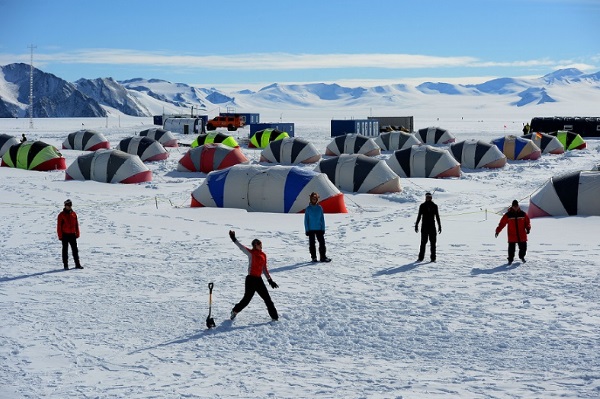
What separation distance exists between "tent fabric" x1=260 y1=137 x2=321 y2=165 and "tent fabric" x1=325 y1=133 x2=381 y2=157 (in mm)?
4350

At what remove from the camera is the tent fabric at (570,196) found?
62.2 feet

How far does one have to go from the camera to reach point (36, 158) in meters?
34.0

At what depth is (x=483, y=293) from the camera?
457 inches

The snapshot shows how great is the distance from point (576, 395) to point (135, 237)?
38.4 ft

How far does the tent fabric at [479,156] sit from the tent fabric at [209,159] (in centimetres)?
1134

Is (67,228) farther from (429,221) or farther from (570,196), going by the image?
(570,196)

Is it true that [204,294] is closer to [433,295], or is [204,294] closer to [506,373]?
[433,295]

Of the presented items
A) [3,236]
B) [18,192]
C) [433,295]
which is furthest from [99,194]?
[433,295]

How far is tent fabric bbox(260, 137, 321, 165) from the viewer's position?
130 feet

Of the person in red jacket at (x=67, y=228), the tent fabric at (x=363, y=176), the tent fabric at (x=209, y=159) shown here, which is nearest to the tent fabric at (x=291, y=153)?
the tent fabric at (x=209, y=159)

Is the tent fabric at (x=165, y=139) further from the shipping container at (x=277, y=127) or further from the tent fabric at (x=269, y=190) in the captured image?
the tent fabric at (x=269, y=190)

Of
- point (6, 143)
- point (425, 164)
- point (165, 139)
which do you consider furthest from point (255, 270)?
point (165, 139)

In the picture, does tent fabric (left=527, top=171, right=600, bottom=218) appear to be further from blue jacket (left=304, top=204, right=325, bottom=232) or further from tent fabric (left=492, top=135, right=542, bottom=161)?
tent fabric (left=492, top=135, right=542, bottom=161)

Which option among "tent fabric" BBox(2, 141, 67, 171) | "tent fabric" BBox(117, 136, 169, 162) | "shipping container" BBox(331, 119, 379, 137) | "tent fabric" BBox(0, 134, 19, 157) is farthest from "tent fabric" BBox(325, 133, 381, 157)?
"shipping container" BBox(331, 119, 379, 137)
